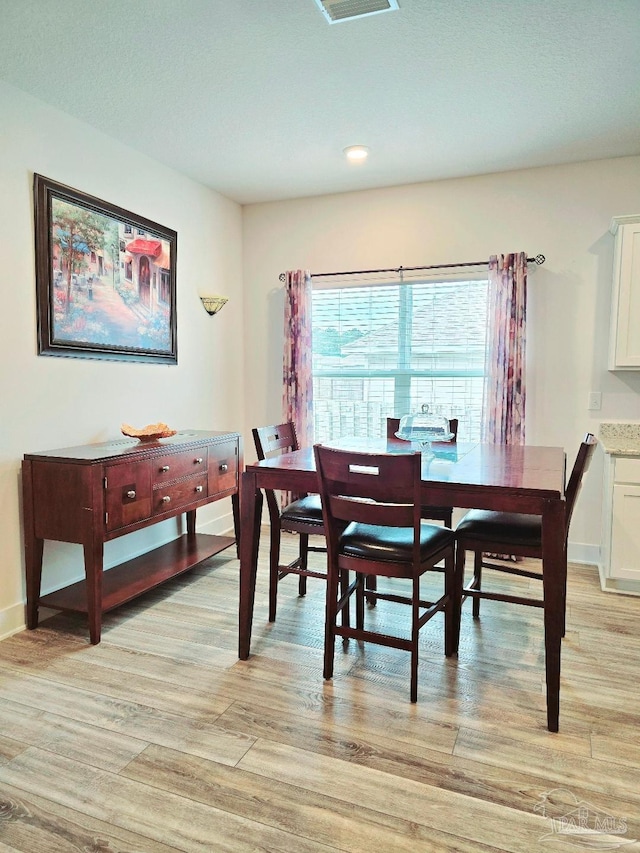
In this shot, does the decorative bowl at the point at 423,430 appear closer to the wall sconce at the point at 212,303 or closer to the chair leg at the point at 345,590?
the chair leg at the point at 345,590

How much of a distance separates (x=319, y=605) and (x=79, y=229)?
2.42m

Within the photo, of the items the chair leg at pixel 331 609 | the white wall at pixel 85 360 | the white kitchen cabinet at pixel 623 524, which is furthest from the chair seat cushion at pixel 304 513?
the white kitchen cabinet at pixel 623 524

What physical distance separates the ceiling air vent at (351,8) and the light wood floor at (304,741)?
8.53ft

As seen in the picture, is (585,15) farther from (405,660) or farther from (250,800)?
(250,800)

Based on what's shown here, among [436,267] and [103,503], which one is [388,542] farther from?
[436,267]

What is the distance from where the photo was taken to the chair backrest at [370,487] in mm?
1956

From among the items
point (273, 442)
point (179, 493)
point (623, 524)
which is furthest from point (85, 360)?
point (623, 524)

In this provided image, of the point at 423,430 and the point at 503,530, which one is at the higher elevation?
the point at 423,430

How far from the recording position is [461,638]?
2637 millimetres

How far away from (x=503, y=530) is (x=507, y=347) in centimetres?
175

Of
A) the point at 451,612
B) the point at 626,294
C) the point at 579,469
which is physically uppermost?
the point at 626,294

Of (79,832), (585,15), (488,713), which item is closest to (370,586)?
(488,713)

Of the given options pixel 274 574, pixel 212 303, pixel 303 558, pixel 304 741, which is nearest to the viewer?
pixel 304 741

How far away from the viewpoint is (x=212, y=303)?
4141mm
